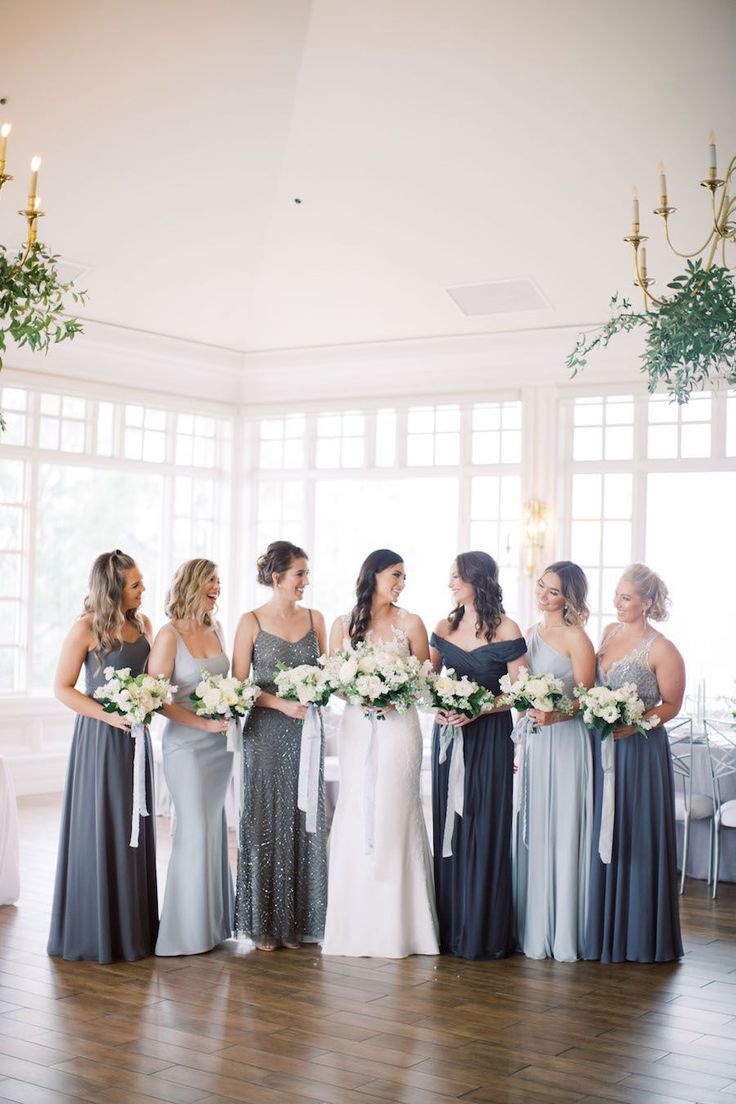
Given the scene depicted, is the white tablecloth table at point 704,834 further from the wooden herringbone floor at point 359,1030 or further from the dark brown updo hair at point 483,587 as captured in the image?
the dark brown updo hair at point 483,587

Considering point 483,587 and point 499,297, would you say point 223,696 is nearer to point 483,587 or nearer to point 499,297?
point 483,587

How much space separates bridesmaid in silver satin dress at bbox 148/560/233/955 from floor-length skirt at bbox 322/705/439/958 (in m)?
0.60

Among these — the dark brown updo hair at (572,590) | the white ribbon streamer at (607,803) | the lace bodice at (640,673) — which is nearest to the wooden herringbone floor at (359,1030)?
the white ribbon streamer at (607,803)

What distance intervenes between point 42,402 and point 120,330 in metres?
0.95

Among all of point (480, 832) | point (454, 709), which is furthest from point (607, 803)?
point (454, 709)

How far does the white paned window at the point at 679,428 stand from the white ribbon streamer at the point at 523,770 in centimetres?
485

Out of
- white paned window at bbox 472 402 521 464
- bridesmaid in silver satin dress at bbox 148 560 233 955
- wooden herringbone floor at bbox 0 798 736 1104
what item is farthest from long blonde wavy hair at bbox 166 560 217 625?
white paned window at bbox 472 402 521 464

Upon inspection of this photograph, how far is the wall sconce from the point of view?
11.0 m

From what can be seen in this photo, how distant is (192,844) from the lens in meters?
6.09

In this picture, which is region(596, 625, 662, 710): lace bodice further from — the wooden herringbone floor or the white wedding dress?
the wooden herringbone floor

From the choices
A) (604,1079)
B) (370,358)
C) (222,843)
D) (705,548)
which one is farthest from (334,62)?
(604,1079)

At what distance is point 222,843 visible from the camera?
6.26m

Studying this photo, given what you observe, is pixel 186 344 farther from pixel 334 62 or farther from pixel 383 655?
pixel 383 655

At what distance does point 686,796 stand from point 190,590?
375cm
